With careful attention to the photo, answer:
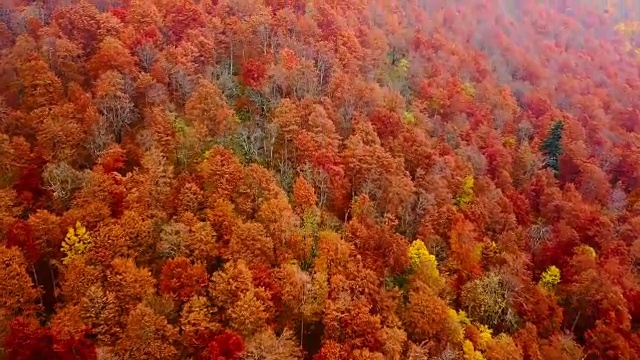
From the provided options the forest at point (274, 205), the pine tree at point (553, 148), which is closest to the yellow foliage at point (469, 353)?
the forest at point (274, 205)

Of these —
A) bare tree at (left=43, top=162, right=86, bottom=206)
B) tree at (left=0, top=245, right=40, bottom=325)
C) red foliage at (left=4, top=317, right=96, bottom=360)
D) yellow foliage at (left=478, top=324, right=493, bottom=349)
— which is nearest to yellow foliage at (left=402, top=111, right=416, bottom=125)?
yellow foliage at (left=478, top=324, right=493, bottom=349)

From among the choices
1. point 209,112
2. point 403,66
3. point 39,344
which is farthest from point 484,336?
point 403,66

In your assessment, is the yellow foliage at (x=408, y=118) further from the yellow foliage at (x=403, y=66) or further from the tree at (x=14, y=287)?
the tree at (x=14, y=287)

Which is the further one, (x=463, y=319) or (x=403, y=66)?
(x=403, y=66)

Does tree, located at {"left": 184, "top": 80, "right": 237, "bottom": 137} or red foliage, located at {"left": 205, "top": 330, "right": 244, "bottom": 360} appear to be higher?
tree, located at {"left": 184, "top": 80, "right": 237, "bottom": 137}

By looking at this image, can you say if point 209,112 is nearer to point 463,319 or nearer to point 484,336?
point 463,319

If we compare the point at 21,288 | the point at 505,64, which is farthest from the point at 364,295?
the point at 505,64

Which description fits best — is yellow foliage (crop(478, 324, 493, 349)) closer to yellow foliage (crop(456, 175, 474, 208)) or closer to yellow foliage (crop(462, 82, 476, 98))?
yellow foliage (crop(456, 175, 474, 208))
